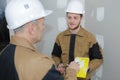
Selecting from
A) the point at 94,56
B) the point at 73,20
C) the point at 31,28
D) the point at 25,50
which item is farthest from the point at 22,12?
the point at 94,56

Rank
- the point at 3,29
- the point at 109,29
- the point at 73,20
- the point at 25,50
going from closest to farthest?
the point at 25,50, the point at 73,20, the point at 109,29, the point at 3,29

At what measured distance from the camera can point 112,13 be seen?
2.22m

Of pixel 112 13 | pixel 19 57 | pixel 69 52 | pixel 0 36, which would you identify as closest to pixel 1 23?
pixel 0 36

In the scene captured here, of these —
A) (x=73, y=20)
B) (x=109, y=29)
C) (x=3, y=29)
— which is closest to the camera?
(x=73, y=20)

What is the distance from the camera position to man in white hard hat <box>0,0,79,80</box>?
3.78 ft

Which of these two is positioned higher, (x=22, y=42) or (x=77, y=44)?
(x=22, y=42)

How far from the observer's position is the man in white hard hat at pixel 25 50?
3.78 feet

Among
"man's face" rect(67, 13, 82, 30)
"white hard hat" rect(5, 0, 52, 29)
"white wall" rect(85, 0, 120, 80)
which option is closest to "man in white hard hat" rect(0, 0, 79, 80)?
"white hard hat" rect(5, 0, 52, 29)

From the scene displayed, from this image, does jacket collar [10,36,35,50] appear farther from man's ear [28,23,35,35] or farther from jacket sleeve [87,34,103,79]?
jacket sleeve [87,34,103,79]

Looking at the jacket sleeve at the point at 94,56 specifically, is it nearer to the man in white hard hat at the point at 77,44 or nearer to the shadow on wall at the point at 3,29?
the man in white hard hat at the point at 77,44

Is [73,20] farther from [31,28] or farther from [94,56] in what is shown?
[31,28]

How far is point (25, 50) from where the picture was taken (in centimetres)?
121

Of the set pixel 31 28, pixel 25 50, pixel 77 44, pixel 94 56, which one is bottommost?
pixel 94 56

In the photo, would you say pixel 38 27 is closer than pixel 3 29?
Yes
